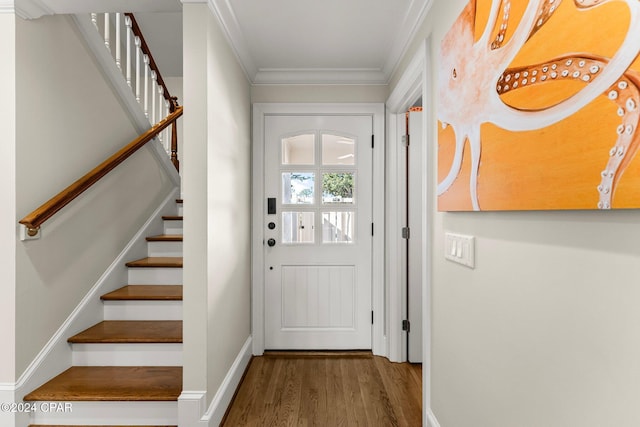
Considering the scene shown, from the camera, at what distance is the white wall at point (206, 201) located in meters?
1.77

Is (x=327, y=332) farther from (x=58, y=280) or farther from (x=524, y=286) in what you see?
(x=524, y=286)

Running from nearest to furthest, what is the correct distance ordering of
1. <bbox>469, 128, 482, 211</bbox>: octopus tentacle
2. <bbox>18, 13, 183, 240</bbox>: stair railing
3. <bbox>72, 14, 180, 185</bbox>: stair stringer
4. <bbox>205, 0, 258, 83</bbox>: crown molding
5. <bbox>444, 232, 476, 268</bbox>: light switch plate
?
<bbox>469, 128, 482, 211</bbox>: octopus tentacle
<bbox>444, 232, 476, 268</bbox>: light switch plate
<bbox>18, 13, 183, 240</bbox>: stair railing
<bbox>205, 0, 258, 83</bbox>: crown molding
<bbox>72, 14, 180, 185</bbox>: stair stringer

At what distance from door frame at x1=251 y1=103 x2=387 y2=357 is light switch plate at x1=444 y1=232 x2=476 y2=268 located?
4.37 feet

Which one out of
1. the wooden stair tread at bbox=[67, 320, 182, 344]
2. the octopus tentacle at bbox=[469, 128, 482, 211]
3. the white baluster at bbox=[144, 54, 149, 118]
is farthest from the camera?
the white baluster at bbox=[144, 54, 149, 118]

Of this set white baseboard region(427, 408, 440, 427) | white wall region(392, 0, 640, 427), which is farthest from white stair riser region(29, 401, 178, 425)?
white wall region(392, 0, 640, 427)

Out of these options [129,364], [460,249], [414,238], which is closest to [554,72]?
[460,249]

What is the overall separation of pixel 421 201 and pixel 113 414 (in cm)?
231

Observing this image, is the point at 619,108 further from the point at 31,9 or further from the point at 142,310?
the point at 142,310

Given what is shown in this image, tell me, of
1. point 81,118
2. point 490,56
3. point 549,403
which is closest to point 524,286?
point 549,403

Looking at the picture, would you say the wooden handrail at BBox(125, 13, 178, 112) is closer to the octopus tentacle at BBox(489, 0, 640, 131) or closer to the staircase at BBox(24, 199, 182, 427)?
the staircase at BBox(24, 199, 182, 427)

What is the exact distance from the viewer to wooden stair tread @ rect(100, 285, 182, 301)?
2.25 meters

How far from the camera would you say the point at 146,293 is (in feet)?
7.73

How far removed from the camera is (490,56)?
1.11m

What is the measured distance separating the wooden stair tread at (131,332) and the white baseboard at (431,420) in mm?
1399
